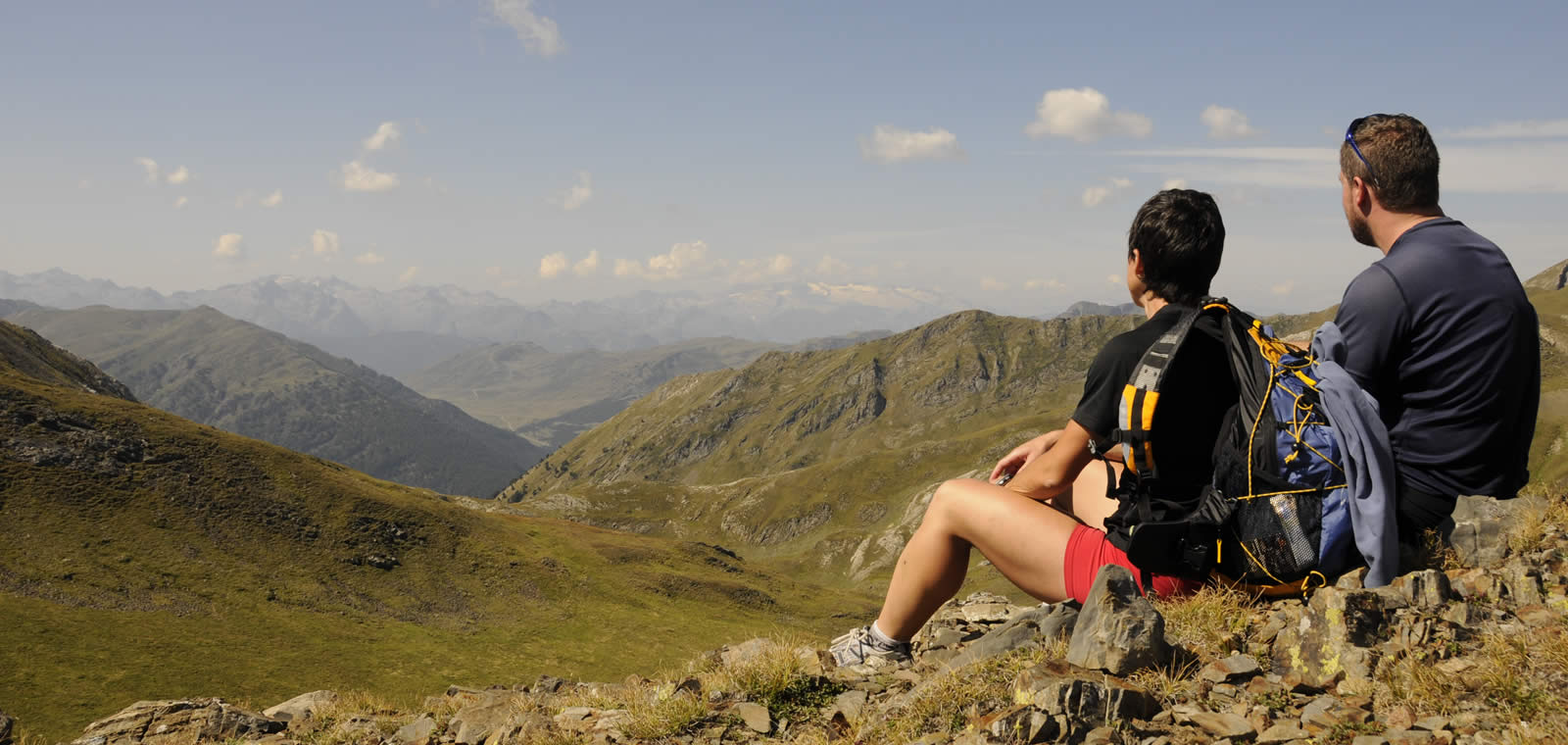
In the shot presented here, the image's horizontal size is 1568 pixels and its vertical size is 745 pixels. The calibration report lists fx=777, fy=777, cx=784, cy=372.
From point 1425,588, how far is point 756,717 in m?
6.11

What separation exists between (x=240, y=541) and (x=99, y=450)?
1444cm

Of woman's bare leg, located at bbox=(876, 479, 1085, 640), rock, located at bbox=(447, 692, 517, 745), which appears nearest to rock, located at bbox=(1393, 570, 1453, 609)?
woman's bare leg, located at bbox=(876, 479, 1085, 640)

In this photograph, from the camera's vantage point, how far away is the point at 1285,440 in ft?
19.2

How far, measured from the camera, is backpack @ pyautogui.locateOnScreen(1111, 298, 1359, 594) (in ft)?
19.3

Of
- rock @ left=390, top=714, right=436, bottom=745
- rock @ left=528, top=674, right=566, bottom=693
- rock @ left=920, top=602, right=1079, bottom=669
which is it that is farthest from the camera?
rock @ left=528, top=674, right=566, bottom=693

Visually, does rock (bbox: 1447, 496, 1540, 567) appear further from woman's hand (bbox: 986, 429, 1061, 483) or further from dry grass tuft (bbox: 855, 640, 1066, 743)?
dry grass tuft (bbox: 855, 640, 1066, 743)

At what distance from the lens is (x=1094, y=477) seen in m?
8.42

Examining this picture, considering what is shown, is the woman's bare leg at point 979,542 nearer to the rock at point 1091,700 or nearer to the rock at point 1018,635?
the rock at point 1018,635

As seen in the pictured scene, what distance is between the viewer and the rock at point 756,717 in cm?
772

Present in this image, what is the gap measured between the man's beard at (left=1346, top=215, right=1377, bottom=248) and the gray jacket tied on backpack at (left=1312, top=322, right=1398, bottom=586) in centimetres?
146

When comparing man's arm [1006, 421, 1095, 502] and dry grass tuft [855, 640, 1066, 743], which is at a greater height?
man's arm [1006, 421, 1095, 502]

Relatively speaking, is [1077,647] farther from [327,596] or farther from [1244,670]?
[327,596]

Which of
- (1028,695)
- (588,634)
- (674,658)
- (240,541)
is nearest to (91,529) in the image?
(240,541)

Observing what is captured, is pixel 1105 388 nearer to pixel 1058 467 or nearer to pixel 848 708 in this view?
pixel 1058 467
